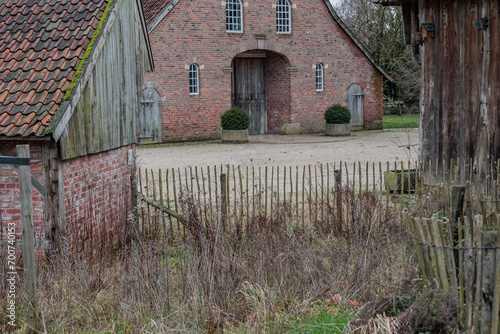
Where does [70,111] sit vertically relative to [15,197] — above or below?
above

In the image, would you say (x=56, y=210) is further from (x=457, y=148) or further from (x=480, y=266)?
(x=457, y=148)

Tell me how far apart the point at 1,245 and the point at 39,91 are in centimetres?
184

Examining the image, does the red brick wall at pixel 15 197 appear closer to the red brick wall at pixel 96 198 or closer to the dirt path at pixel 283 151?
the red brick wall at pixel 96 198

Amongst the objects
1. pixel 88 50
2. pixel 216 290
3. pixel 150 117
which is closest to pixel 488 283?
pixel 216 290

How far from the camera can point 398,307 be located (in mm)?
4812

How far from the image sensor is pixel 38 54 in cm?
801

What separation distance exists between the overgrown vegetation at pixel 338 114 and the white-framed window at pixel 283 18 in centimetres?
343

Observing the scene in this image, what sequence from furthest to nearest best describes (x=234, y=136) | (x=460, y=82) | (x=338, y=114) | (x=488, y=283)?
(x=338, y=114)
(x=234, y=136)
(x=460, y=82)
(x=488, y=283)

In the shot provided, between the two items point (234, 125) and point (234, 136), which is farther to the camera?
point (234, 136)

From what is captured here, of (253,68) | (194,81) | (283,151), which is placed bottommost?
(283,151)

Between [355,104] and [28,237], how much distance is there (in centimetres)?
2271

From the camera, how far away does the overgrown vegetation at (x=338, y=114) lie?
24.1m

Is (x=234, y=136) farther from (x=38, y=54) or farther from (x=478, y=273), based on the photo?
(x=478, y=273)

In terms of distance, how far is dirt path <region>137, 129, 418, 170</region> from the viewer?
16.8m
